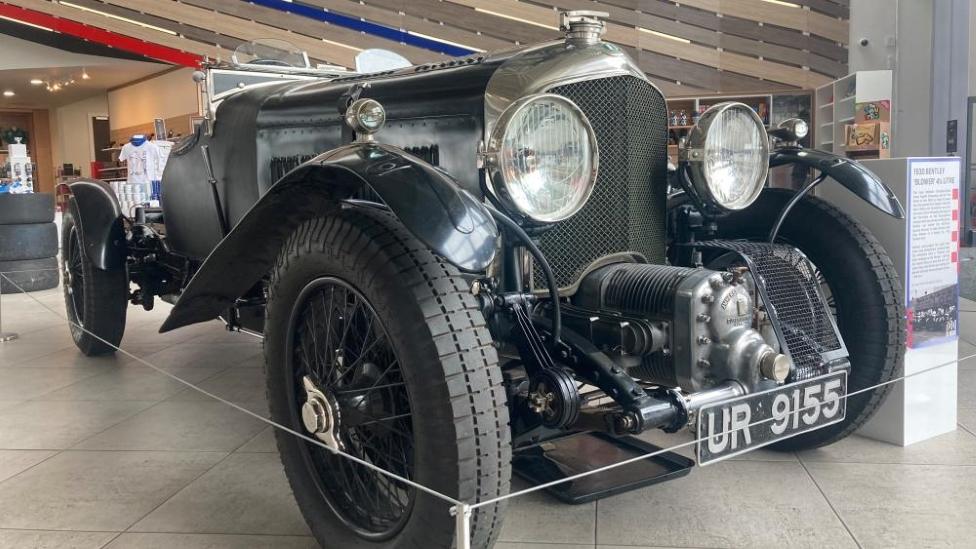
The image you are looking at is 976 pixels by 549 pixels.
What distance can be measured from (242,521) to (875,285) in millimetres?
2035

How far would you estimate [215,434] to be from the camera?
307 cm

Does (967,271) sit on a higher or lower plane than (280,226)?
lower

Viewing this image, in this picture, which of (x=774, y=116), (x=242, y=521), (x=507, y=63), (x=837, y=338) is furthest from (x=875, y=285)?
(x=774, y=116)

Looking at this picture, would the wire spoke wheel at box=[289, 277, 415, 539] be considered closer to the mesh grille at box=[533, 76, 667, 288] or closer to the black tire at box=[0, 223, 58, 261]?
the mesh grille at box=[533, 76, 667, 288]

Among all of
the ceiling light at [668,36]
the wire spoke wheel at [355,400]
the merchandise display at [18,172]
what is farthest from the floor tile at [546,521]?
the ceiling light at [668,36]

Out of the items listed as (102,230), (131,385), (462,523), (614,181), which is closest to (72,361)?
(131,385)

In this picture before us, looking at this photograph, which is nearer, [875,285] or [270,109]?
[875,285]

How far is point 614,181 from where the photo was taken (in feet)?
7.41

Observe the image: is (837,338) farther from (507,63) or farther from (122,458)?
(122,458)

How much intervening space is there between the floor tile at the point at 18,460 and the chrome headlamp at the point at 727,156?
239cm

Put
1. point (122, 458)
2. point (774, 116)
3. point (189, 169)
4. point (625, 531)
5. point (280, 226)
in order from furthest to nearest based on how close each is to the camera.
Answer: point (774, 116), point (189, 169), point (122, 458), point (280, 226), point (625, 531)

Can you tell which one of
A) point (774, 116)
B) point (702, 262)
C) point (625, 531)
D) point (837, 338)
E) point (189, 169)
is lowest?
point (625, 531)

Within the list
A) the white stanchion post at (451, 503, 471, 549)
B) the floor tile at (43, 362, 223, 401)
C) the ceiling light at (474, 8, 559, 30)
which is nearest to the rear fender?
the floor tile at (43, 362, 223, 401)

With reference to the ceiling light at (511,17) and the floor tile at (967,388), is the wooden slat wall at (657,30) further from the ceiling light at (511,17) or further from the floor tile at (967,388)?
the floor tile at (967,388)
